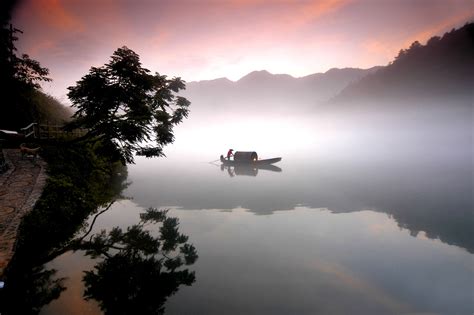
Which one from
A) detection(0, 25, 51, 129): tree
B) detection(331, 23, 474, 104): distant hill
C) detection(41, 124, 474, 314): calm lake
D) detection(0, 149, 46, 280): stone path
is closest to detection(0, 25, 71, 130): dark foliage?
detection(0, 25, 51, 129): tree

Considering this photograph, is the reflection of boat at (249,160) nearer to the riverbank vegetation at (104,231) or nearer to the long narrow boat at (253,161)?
the long narrow boat at (253,161)

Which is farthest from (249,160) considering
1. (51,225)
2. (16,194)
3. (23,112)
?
(16,194)

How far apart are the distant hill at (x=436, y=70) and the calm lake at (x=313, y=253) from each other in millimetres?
146390

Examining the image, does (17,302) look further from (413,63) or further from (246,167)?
(413,63)

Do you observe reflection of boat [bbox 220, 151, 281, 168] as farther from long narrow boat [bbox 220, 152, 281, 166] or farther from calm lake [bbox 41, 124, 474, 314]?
calm lake [bbox 41, 124, 474, 314]

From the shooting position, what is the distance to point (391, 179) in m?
33.8

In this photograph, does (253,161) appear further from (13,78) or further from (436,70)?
(436,70)

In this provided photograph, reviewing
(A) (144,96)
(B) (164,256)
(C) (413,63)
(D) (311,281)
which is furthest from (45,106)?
(C) (413,63)

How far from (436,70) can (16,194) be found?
175350mm

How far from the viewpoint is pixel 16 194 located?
1216 cm

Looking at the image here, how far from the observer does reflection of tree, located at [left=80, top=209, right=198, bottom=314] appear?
25.6 ft

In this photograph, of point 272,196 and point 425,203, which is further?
point 272,196

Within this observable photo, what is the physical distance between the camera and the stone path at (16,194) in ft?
25.5

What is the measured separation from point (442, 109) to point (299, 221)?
168 m
